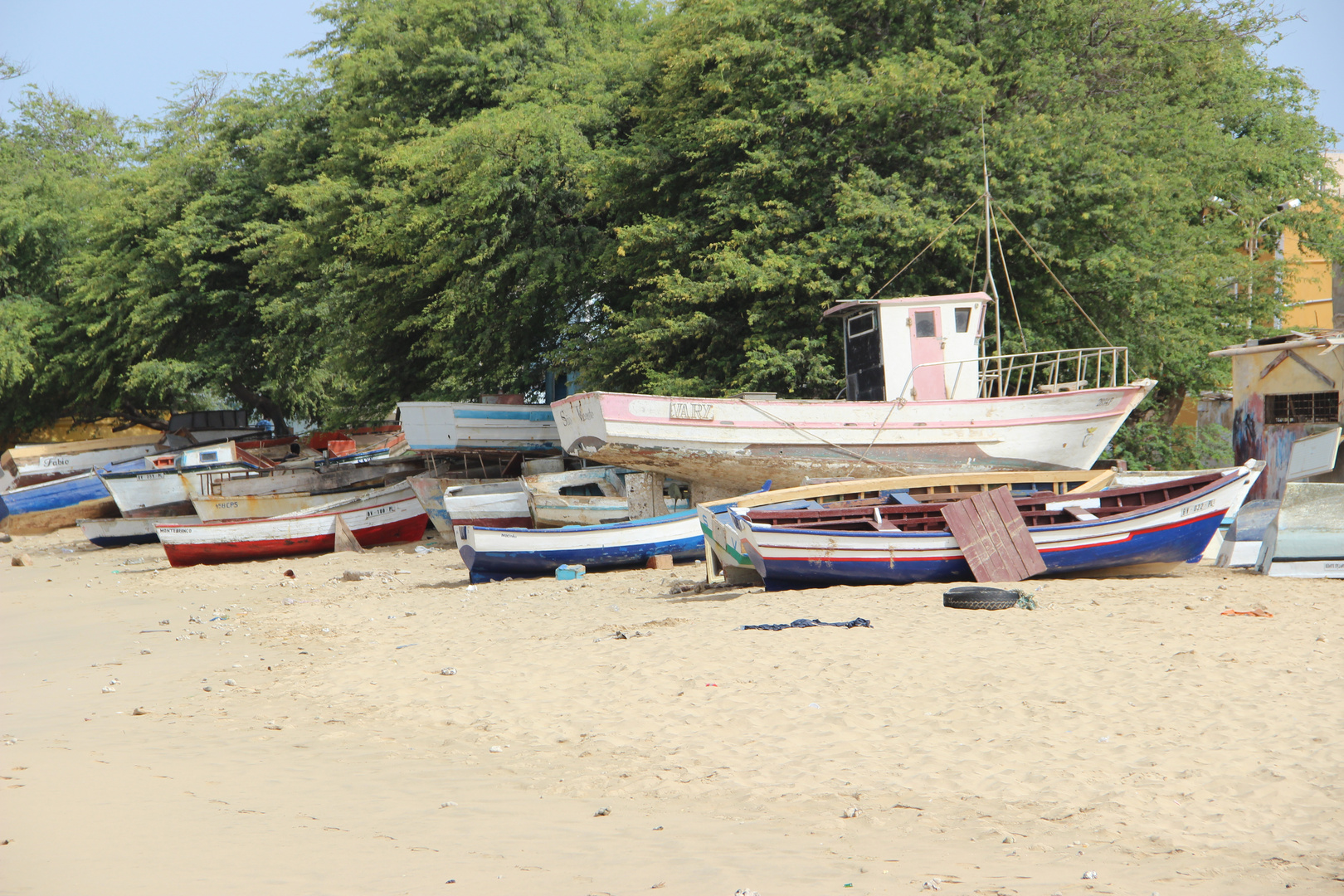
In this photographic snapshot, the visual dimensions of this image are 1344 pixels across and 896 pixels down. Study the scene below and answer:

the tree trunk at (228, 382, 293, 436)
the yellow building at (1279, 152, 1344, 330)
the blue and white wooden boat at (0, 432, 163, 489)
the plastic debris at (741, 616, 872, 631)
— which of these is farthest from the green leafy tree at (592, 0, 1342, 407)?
the tree trunk at (228, 382, 293, 436)

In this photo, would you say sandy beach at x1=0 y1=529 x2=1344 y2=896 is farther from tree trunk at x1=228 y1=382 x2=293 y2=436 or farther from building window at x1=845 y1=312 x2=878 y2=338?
tree trunk at x1=228 y1=382 x2=293 y2=436

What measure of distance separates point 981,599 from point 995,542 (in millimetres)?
1603

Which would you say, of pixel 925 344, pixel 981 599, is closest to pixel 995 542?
pixel 981 599

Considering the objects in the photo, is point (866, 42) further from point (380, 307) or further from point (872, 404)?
point (380, 307)

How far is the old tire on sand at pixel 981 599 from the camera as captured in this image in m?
10.4

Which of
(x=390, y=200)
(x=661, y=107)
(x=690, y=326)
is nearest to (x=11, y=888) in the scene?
(x=690, y=326)

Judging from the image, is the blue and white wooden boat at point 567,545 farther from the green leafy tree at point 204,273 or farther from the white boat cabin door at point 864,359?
the green leafy tree at point 204,273

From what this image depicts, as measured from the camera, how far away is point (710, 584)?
1349cm

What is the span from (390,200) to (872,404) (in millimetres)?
13490

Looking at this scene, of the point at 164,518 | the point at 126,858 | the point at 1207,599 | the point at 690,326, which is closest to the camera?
the point at 126,858

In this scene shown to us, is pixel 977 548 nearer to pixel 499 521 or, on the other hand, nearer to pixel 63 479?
pixel 499 521

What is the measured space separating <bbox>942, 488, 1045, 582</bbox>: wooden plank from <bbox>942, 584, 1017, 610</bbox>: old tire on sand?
4.12 feet

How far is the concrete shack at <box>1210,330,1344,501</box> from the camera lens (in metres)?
15.9

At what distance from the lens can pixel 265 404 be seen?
3712 cm
